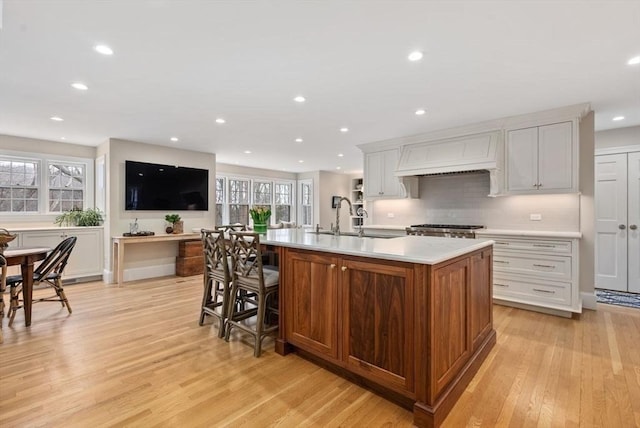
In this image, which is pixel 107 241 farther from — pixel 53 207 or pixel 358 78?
pixel 358 78

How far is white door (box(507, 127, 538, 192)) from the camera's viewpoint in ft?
12.7

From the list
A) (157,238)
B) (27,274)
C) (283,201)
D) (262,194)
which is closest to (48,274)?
(27,274)

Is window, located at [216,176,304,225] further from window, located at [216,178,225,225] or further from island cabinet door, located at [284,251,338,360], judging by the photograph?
island cabinet door, located at [284,251,338,360]

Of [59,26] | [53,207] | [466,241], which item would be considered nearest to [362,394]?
[466,241]

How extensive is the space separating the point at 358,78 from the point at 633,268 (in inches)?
195

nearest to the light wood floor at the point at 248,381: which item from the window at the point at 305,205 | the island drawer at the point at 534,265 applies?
the island drawer at the point at 534,265

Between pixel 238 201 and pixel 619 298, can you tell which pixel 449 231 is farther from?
pixel 238 201

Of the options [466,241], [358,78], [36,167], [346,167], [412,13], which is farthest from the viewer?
[346,167]

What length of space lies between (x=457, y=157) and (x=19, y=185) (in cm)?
685

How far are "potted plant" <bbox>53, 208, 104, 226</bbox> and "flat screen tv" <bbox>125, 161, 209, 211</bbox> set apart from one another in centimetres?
62

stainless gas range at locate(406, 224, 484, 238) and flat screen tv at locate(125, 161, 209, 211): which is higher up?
flat screen tv at locate(125, 161, 209, 211)

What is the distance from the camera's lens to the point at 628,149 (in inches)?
178

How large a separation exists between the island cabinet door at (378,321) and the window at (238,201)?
21.4 ft

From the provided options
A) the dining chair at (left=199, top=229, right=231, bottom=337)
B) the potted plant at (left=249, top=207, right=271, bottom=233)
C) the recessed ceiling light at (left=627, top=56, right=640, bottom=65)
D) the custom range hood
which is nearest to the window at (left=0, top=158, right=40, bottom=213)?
the dining chair at (left=199, top=229, right=231, bottom=337)
